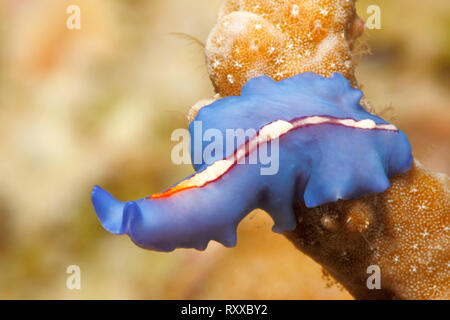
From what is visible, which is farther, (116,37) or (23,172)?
(116,37)

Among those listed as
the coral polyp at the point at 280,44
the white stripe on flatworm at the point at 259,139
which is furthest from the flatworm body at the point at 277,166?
the coral polyp at the point at 280,44

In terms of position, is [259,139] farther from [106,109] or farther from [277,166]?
[106,109]

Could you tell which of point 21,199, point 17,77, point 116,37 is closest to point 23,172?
point 21,199

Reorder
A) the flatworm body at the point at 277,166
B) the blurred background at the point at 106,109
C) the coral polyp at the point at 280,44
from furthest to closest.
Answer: the blurred background at the point at 106,109, the coral polyp at the point at 280,44, the flatworm body at the point at 277,166

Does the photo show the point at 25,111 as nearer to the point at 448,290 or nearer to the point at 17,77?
the point at 17,77

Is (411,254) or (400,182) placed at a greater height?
(400,182)

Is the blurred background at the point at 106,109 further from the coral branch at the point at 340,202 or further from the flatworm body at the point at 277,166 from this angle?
the flatworm body at the point at 277,166
